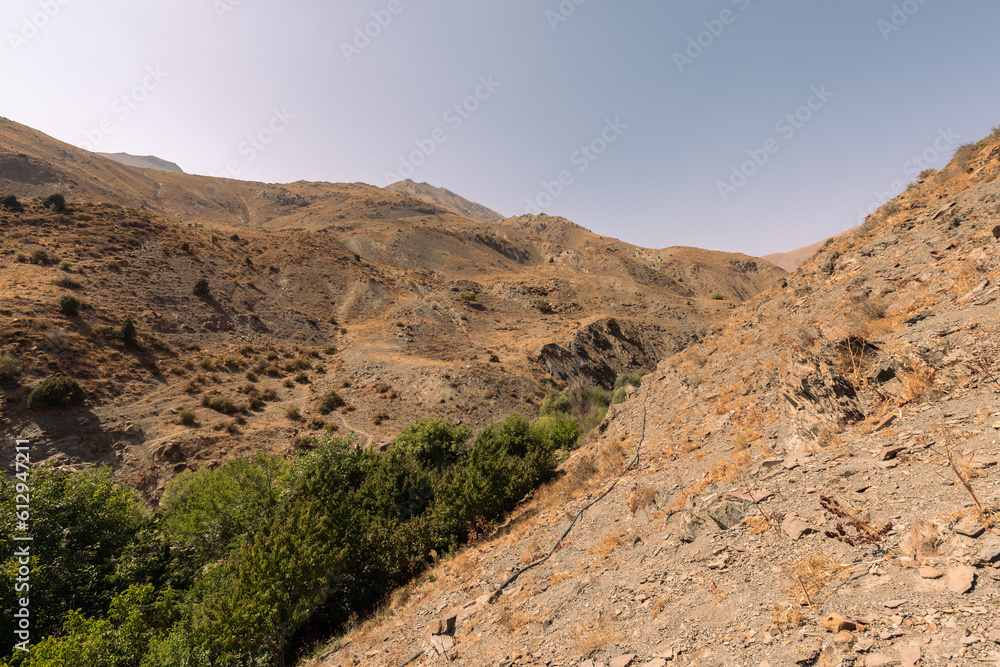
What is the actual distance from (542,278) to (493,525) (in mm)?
60526

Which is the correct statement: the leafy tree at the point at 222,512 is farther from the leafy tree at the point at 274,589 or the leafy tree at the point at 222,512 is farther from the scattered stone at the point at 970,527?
the scattered stone at the point at 970,527

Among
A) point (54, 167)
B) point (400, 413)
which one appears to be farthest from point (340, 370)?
point (54, 167)

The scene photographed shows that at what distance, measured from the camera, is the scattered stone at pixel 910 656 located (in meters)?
3.23

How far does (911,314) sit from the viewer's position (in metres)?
8.74

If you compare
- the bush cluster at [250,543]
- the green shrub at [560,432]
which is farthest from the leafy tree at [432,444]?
the green shrub at [560,432]

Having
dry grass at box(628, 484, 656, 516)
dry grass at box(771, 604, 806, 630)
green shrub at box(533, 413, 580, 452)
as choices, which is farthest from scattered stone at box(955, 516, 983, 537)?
green shrub at box(533, 413, 580, 452)

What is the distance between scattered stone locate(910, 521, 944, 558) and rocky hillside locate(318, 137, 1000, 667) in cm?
2

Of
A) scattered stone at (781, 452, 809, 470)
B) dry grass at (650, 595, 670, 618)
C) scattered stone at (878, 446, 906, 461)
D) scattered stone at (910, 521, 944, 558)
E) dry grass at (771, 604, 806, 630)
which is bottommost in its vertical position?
dry grass at (650, 595, 670, 618)

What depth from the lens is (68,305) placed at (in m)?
31.0

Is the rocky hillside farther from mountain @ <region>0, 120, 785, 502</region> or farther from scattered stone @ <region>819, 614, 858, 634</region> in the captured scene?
mountain @ <region>0, 120, 785, 502</region>

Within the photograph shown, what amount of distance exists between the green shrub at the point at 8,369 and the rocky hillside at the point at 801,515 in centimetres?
2978

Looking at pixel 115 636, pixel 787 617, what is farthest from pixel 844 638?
pixel 115 636

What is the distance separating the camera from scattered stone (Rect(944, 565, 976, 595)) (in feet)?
11.5

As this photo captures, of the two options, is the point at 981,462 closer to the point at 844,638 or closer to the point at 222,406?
the point at 844,638
